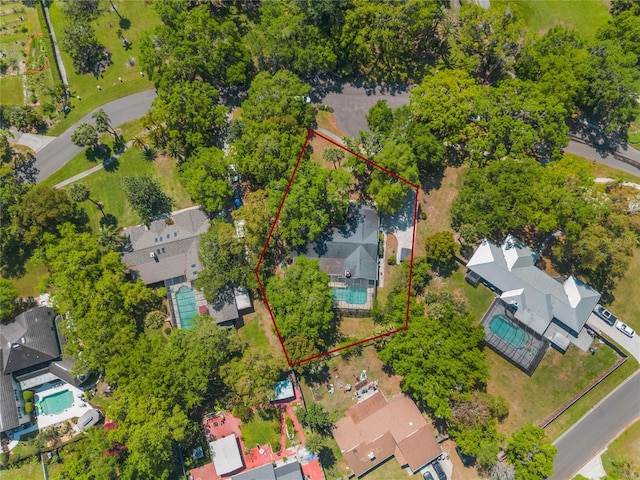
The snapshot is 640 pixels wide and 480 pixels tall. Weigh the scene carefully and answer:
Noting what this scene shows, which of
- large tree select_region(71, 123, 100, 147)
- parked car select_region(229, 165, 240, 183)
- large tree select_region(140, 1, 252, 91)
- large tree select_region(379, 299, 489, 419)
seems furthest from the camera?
large tree select_region(71, 123, 100, 147)

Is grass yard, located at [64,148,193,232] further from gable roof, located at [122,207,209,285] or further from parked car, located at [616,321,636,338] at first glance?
parked car, located at [616,321,636,338]

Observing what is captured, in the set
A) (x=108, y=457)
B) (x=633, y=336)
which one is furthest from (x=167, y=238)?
(x=633, y=336)

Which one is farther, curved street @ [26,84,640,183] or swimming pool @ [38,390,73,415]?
curved street @ [26,84,640,183]

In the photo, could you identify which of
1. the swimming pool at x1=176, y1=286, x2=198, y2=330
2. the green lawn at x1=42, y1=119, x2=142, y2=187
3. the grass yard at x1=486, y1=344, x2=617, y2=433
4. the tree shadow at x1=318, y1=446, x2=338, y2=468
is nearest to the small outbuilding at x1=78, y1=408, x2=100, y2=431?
the swimming pool at x1=176, y1=286, x2=198, y2=330

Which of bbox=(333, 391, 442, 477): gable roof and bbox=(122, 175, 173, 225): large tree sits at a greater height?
bbox=(122, 175, 173, 225): large tree

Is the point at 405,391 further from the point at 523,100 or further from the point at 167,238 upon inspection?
the point at 523,100

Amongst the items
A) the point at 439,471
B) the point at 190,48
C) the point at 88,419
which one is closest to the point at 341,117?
the point at 190,48

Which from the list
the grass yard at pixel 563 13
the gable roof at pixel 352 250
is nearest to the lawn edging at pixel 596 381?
the gable roof at pixel 352 250

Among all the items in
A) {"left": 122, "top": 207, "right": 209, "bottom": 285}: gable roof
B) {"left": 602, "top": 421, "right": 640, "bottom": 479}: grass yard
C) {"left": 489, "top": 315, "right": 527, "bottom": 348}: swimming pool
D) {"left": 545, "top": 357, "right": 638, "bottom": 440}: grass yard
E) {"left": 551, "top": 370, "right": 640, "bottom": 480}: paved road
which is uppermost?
{"left": 122, "top": 207, "right": 209, "bottom": 285}: gable roof
